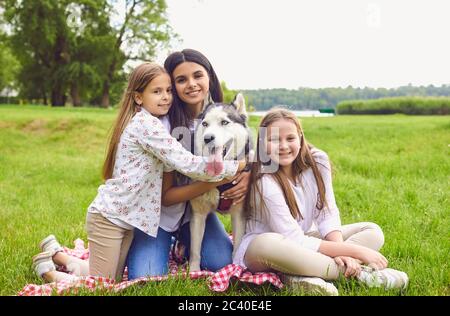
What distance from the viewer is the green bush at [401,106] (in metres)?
22.1

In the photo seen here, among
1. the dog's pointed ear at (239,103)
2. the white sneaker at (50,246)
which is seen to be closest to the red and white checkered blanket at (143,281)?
the white sneaker at (50,246)

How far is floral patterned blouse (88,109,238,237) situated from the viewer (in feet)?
10.4

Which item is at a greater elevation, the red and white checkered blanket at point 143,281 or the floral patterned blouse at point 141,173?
the floral patterned blouse at point 141,173

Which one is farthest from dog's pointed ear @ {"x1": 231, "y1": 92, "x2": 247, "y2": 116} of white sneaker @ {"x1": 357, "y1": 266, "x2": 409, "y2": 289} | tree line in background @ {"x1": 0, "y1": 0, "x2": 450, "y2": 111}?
tree line in background @ {"x1": 0, "y1": 0, "x2": 450, "y2": 111}

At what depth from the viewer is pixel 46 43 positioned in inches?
1226

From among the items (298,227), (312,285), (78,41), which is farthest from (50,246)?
(78,41)

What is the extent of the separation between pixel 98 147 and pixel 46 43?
22522 millimetres

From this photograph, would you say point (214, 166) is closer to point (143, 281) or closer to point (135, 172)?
point (135, 172)

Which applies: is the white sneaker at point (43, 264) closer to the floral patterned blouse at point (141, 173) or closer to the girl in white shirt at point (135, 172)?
the girl in white shirt at point (135, 172)

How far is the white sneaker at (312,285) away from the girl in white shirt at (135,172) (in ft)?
2.78

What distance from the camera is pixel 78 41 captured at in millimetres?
32500

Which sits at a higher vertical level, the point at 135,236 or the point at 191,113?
the point at 191,113
